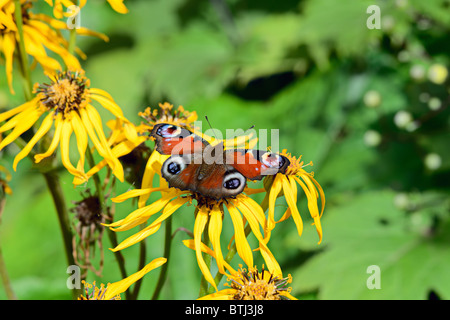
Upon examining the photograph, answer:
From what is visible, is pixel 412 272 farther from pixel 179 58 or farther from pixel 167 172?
pixel 179 58

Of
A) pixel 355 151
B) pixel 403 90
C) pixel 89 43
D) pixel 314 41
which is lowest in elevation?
pixel 355 151

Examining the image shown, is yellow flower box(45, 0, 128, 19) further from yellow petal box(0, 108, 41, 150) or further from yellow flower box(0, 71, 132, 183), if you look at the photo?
yellow petal box(0, 108, 41, 150)

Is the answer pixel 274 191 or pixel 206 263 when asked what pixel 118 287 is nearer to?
pixel 206 263

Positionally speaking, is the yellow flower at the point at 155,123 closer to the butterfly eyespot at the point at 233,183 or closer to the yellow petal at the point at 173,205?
the yellow petal at the point at 173,205

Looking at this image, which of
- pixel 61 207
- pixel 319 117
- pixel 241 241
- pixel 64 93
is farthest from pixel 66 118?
pixel 319 117

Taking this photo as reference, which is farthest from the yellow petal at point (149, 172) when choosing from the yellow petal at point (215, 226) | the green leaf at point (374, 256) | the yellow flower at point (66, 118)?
the green leaf at point (374, 256)
